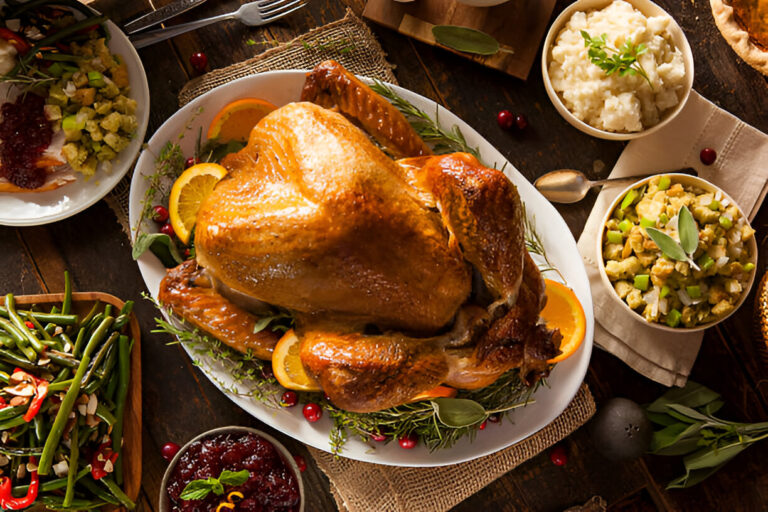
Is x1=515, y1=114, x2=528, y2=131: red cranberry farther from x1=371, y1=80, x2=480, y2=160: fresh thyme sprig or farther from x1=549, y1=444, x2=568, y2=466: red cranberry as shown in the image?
x1=549, y1=444, x2=568, y2=466: red cranberry

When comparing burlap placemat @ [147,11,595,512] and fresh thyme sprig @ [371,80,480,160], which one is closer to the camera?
fresh thyme sprig @ [371,80,480,160]

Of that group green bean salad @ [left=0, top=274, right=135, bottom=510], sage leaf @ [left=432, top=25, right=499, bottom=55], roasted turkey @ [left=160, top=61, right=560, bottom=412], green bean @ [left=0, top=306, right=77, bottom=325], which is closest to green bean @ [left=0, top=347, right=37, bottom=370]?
green bean salad @ [left=0, top=274, right=135, bottom=510]

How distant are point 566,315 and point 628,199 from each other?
1.93 ft

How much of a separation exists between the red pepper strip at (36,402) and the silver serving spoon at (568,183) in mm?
2228

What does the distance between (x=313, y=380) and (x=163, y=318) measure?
3.29 ft

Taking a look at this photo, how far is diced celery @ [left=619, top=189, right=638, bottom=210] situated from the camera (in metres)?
2.81

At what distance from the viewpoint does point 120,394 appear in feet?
9.10

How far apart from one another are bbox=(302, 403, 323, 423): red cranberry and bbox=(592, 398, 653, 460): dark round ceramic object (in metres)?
1.23

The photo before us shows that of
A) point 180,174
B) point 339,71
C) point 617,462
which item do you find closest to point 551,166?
point 339,71

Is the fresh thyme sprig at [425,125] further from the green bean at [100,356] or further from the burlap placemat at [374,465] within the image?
the green bean at [100,356]

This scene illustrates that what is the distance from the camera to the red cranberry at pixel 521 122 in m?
3.02

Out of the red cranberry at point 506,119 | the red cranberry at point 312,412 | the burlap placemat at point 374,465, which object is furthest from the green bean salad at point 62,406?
the red cranberry at point 506,119

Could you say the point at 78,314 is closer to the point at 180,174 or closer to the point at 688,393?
the point at 180,174

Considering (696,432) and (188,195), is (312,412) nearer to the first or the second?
(188,195)
